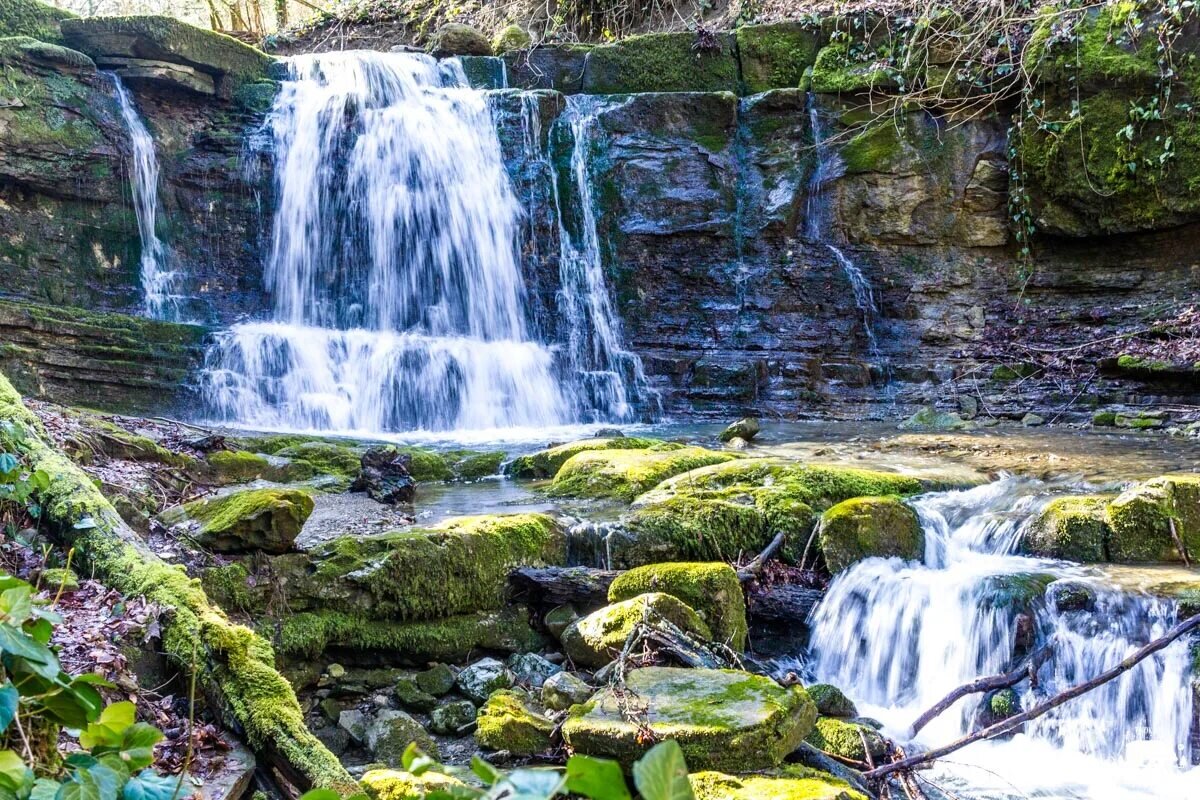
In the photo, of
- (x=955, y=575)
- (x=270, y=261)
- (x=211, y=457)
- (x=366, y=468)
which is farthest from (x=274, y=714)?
(x=270, y=261)

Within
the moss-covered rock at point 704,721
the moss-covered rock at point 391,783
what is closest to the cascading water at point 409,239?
the moss-covered rock at point 704,721

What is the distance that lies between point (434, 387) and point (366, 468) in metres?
5.26

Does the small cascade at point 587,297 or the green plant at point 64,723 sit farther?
the small cascade at point 587,297

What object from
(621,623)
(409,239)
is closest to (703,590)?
(621,623)

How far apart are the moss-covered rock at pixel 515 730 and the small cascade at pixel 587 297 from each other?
31.3ft

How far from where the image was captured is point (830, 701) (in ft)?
12.8

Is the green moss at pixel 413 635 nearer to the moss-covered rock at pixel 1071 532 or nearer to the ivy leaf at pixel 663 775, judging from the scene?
the moss-covered rock at pixel 1071 532

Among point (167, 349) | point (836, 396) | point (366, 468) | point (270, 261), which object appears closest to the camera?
point (366, 468)

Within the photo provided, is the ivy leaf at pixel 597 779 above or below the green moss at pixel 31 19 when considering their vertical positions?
below

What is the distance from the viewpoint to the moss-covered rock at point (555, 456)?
7.67m

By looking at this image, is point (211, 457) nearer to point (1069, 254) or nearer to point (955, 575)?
point (955, 575)

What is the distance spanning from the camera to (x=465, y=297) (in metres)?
13.5

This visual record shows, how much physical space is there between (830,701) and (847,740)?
1.88ft

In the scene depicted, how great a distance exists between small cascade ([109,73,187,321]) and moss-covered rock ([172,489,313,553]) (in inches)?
391
